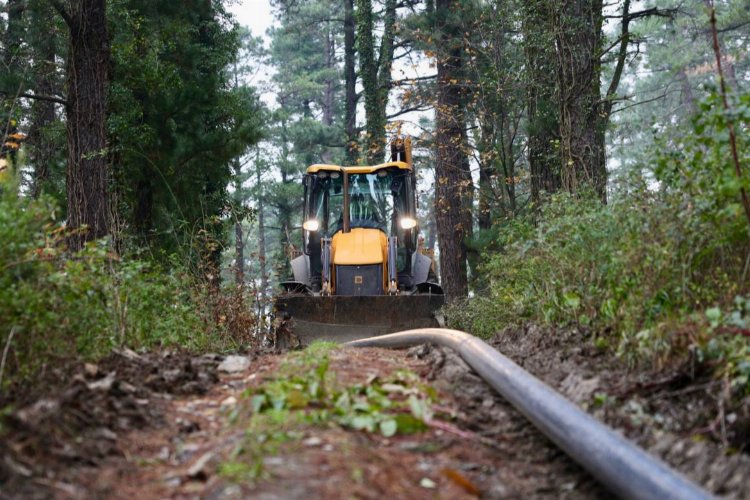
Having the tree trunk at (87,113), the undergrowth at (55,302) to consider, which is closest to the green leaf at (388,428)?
the undergrowth at (55,302)

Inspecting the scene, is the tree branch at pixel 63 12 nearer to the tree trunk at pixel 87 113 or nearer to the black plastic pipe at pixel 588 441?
the tree trunk at pixel 87 113

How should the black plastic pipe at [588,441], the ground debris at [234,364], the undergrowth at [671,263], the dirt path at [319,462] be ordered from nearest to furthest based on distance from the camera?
1. the black plastic pipe at [588,441]
2. the dirt path at [319,462]
3. the undergrowth at [671,263]
4. the ground debris at [234,364]

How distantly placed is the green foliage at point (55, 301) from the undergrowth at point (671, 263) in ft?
11.2

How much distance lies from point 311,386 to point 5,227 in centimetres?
202

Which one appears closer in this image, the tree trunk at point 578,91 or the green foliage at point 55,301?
the green foliage at point 55,301

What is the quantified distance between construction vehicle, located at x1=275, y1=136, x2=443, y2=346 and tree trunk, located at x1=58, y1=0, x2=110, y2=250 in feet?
9.69

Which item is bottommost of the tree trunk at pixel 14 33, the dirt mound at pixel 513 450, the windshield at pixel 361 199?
the dirt mound at pixel 513 450

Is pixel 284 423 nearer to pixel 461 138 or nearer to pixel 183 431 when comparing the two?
pixel 183 431

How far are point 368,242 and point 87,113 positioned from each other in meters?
4.66

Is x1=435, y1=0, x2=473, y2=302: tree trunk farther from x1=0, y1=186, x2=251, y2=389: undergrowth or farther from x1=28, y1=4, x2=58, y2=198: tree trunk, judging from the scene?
x1=0, y1=186, x2=251, y2=389: undergrowth

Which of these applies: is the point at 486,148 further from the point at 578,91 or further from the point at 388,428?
the point at 388,428

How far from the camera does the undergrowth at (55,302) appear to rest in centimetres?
435

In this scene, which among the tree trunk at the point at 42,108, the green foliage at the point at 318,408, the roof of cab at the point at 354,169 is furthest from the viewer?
the tree trunk at the point at 42,108

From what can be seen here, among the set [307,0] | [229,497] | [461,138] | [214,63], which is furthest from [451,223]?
[307,0]
